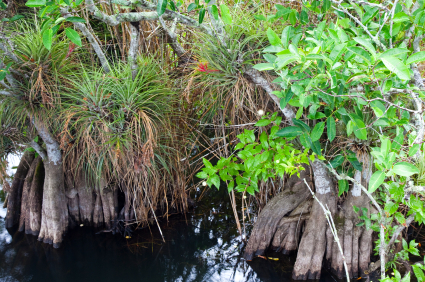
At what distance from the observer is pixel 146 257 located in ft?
11.5

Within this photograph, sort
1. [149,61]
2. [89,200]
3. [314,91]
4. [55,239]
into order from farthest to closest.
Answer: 1. [89,200]
2. [55,239]
3. [149,61]
4. [314,91]

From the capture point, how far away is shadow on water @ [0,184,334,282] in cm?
321

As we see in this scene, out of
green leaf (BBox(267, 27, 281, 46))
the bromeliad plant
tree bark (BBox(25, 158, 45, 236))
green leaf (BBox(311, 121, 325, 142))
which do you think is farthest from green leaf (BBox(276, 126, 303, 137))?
tree bark (BBox(25, 158, 45, 236))

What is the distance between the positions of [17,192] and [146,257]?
2.07 metres

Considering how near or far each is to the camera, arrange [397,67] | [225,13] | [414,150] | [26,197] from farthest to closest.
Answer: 1. [26,197]
2. [225,13]
3. [414,150]
4. [397,67]

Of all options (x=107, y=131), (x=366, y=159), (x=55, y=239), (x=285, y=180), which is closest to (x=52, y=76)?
(x=107, y=131)

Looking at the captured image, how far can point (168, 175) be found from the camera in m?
3.83

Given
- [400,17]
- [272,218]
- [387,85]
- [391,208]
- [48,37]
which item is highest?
[48,37]

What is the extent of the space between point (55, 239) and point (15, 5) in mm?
2690

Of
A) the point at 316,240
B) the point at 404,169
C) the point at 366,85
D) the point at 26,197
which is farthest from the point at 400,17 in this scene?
the point at 26,197

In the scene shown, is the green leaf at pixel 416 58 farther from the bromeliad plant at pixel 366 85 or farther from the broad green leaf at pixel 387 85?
the broad green leaf at pixel 387 85

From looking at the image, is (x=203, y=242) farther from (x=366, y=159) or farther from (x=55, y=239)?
(x=366, y=159)

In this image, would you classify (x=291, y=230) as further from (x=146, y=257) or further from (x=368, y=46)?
(x=368, y=46)

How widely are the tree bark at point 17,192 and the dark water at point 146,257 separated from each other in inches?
6.4
